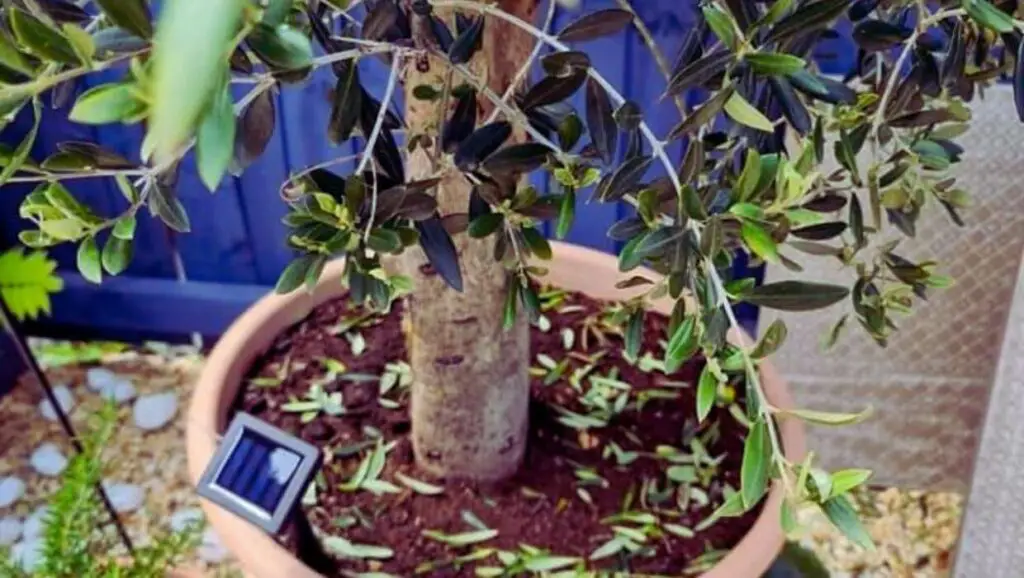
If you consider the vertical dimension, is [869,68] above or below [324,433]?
above

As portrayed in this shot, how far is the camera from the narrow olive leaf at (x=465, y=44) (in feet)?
2.15

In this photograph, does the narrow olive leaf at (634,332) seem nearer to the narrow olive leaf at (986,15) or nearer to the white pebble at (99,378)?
the narrow olive leaf at (986,15)

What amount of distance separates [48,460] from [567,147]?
44.2 inches

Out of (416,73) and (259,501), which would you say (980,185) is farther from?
(259,501)

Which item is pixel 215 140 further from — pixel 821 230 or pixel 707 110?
pixel 821 230

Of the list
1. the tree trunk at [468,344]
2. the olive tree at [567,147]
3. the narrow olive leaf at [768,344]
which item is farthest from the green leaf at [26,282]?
the narrow olive leaf at [768,344]

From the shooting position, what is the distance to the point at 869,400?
1.47m

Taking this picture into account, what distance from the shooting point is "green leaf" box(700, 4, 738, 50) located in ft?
1.91

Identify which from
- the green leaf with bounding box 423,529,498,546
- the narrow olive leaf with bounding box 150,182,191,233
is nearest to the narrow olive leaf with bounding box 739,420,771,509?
the narrow olive leaf with bounding box 150,182,191,233

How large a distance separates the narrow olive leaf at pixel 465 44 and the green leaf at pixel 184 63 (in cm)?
40

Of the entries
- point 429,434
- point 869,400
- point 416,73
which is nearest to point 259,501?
point 429,434

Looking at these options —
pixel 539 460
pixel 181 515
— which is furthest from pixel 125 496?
pixel 539 460

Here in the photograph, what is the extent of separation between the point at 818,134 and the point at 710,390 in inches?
7.3

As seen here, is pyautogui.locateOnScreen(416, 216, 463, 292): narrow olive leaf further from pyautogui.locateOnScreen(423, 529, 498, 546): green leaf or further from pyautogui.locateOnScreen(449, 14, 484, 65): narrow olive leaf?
pyautogui.locateOnScreen(423, 529, 498, 546): green leaf
